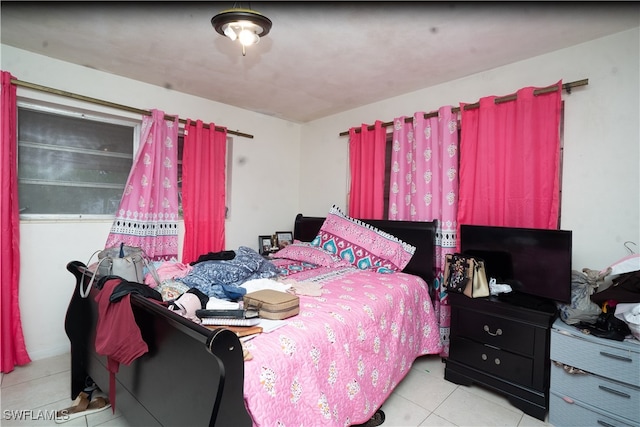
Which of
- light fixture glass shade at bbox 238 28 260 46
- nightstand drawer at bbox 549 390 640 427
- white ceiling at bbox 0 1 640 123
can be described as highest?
white ceiling at bbox 0 1 640 123

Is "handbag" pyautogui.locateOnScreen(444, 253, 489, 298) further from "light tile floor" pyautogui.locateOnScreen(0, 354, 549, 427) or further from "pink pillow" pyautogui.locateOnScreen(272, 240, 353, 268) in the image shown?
"pink pillow" pyautogui.locateOnScreen(272, 240, 353, 268)

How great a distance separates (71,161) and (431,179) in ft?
10.6

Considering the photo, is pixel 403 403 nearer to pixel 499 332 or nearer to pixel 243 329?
pixel 499 332

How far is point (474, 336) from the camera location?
223 cm

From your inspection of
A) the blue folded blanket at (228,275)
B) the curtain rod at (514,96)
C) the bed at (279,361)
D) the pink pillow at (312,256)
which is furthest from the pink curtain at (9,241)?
the curtain rod at (514,96)

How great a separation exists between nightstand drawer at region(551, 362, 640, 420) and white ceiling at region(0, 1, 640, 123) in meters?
2.18

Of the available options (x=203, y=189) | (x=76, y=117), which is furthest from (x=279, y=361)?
(x=76, y=117)

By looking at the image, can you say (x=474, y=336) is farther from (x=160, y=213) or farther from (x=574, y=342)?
(x=160, y=213)

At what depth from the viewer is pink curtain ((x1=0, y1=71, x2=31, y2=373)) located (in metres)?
2.25

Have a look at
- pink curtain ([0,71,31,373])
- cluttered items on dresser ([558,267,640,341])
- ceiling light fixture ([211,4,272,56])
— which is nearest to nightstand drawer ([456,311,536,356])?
cluttered items on dresser ([558,267,640,341])

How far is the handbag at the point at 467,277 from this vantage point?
2.22 m

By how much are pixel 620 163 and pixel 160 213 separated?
12.1 ft

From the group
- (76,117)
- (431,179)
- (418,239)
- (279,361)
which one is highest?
(76,117)

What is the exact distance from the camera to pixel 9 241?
2305 millimetres
